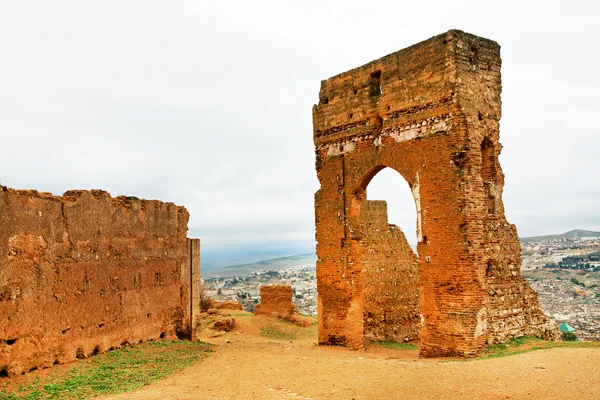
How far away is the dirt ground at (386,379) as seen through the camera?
260 inches

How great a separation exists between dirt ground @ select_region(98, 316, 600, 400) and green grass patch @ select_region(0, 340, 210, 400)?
40 cm

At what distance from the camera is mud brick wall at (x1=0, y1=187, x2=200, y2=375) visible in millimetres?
7457

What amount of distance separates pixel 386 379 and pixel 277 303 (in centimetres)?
1332

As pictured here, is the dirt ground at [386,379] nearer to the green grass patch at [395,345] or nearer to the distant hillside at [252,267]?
the green grass patch at [395,345]

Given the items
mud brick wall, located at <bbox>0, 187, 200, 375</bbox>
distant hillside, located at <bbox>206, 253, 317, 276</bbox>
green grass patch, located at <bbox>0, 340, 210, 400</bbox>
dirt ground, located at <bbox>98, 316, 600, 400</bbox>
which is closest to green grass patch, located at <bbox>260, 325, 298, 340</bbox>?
mud brick wall, located at <bbox>0, 187, 200, 375</bbox>

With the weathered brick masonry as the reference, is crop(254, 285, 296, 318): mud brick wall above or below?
below

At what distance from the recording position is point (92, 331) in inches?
359

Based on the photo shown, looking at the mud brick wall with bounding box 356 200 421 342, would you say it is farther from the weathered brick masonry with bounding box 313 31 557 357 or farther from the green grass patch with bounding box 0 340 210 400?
the green grass patch with bounding box 0 340 210 400

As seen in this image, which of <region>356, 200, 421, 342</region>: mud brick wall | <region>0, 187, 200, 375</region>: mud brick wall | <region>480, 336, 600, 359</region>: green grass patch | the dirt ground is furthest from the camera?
<region>356, 200, 421, 342</region>: mud brick wall

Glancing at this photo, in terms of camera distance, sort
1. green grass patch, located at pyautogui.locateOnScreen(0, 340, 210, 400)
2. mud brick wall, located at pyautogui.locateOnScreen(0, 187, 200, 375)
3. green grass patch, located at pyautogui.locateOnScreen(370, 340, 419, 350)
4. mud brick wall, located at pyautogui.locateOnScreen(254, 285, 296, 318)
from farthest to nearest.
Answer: mud brick wall, located at pyautogui.locateOnScreen(254, 285, 296, 318), green grass patch, located at pyautogui.locateOnScreen(370, 340, 419, 350), mud brick wall, located at pyautogui.locateOnScreen(0, 187, 200, 375), green grass patch, located at pyautogui.locateOnScreen(0, 340, 210, 400)

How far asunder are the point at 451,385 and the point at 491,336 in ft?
12.4

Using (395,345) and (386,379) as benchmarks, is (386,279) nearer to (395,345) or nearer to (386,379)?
(395,345)

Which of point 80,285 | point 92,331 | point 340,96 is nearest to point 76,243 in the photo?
point 80,285

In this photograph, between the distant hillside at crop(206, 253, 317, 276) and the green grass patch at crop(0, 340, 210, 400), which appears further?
the distant hillside at crop(206, 253, 317, 276)
